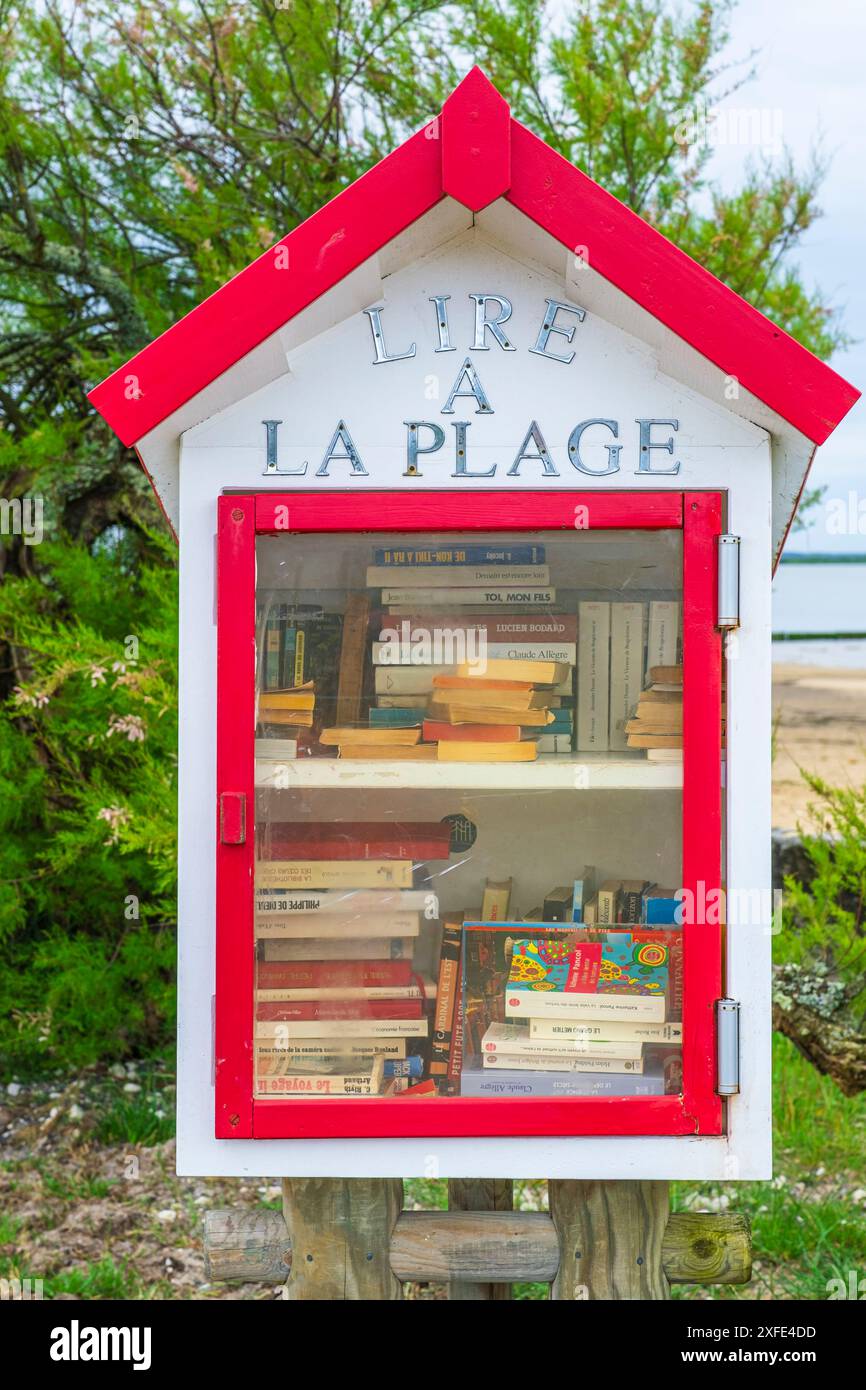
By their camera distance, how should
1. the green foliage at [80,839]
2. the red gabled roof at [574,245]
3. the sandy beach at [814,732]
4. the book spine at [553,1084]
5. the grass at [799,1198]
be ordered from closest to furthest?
the red gabled roof at [574,245], the book spine at [553,1084], the grass at [799,1198], the green foliage at [80,839], the sandy beach at [814,732]

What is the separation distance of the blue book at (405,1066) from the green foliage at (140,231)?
79.3 inches

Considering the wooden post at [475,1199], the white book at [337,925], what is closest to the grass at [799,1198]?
the wooden post at [475,1199]

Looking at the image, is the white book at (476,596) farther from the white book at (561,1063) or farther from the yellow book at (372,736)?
the white book at (561,1063)

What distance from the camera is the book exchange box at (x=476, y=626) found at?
171 centimetres

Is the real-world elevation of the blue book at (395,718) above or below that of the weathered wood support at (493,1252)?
above

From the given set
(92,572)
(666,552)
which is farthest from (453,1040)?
(92,572)

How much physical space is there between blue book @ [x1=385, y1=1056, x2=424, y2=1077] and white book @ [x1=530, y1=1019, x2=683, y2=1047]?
0.60 feet

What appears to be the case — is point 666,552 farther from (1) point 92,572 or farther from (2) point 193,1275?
(1) point 92,572

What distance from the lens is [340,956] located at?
1917mm

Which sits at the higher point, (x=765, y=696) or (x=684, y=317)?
(x=684, y=317)

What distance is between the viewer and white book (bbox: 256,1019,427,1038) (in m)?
1.84

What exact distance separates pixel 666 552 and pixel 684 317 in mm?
335

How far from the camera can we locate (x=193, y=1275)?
3.19 meters

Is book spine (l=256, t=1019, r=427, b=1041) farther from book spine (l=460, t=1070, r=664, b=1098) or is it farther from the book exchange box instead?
book spine (l=460, t=1070, r=664, b=1098)
